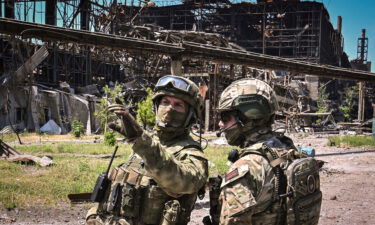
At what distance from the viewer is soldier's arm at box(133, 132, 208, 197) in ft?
7.06

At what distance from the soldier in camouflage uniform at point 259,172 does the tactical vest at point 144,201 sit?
276 millimetres

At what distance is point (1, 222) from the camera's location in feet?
19.8

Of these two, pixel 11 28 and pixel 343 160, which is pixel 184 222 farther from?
pixel 343 160

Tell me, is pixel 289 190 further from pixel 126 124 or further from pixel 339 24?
pixel 339 24

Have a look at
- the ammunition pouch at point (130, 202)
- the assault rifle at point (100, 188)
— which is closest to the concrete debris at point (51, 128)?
the assault rifle at point (100, 188)

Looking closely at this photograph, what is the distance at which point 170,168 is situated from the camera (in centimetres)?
226

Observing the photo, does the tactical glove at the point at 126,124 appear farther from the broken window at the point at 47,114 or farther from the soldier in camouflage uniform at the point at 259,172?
the broken window at the point at 47,114

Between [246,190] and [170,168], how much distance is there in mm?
467

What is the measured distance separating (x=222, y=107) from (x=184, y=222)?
2.86 feet

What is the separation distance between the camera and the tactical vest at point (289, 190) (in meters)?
2.32

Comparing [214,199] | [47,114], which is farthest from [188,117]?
[47,114]

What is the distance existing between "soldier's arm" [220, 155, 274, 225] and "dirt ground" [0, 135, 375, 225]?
4.28 meters

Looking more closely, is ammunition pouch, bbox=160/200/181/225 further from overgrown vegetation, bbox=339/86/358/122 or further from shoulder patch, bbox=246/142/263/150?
overgrown vegetation, bbox=339/86/358/122

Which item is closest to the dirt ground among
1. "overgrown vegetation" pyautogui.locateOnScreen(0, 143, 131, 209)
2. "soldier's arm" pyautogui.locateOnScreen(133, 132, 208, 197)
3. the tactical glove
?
"overgrown vegetation" pyautogui.locateOnScreen(0, 143, 131, 209)
